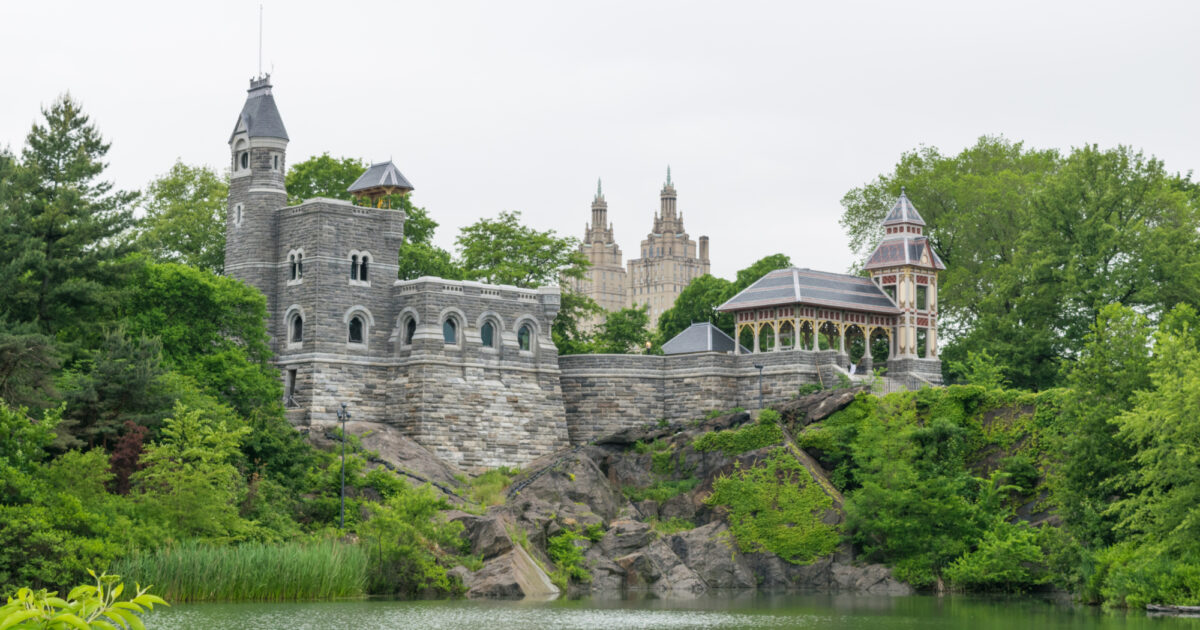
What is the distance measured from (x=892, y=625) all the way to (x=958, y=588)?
46.3ft

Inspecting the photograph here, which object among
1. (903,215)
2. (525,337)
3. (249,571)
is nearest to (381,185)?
(525,337)

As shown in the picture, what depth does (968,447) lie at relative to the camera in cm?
5000

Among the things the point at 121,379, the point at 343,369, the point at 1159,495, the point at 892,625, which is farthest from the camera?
the point at 343,369

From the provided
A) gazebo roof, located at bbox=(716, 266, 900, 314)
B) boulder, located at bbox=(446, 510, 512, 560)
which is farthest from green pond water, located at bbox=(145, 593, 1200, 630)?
gazebo roof, located at bbox=(716, 266, 900, 314)

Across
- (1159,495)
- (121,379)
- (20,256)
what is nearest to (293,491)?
(121,379)

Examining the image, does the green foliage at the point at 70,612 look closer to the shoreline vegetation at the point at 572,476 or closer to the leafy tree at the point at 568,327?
the shoreline vegetation at the point at 572,476

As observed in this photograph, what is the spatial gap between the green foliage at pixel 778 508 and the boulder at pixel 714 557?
529mm

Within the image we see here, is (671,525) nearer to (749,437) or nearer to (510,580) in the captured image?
(749,437)

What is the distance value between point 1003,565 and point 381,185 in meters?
27.7

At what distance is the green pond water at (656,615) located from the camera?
30.9m

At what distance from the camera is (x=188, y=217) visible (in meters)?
63.8

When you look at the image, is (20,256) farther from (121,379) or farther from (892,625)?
(892,625)

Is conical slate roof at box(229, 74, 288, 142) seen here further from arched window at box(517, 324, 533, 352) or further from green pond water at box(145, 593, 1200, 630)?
green pond water at box(145, 593, 1200, 630)

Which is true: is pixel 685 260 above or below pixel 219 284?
above
